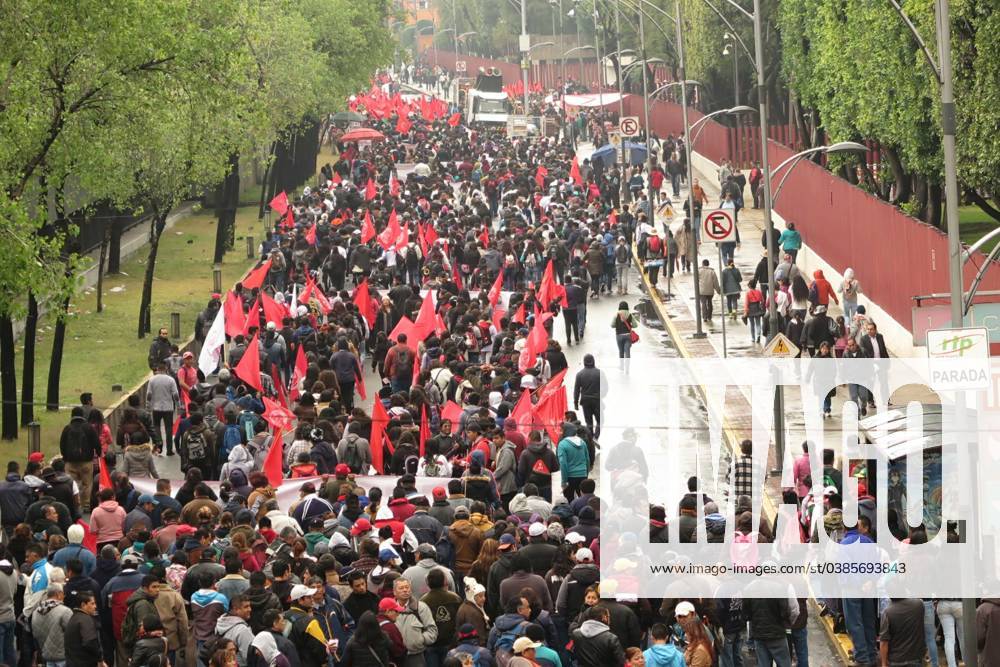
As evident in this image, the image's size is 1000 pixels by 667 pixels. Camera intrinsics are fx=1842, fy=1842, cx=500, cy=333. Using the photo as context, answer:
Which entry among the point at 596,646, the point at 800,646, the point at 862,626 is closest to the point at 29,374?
the point at 862,626

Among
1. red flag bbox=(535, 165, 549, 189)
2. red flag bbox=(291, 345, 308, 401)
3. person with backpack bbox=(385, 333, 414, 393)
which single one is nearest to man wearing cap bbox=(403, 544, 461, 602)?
person with backpack bbox=(385, 333, 414, 393)

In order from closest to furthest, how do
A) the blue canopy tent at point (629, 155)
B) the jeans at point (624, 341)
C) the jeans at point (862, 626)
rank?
the jeans at point (862, 626)
the jeans at point (624, 341)
the blue canopy tent at point (629, 155)

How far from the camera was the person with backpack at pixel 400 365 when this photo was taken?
26312 millimetres

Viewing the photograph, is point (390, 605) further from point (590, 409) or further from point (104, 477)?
point (590, 409)

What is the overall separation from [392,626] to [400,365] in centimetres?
1276

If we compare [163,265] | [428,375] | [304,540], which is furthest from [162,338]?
[163,265]

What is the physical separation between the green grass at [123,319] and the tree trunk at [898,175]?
1557 cm

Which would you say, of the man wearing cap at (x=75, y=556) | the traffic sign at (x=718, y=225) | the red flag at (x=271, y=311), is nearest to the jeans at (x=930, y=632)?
the man wearing cap at (x=75, y=556)

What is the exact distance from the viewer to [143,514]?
1742cm

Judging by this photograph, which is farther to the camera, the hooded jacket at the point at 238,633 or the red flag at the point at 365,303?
the red flag at the point at 365,303

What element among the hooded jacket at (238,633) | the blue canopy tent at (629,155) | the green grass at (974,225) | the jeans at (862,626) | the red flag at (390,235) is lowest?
the jeans at (862,626)

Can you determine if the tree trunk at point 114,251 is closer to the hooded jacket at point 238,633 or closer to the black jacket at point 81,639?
the black jacket at point 81,639

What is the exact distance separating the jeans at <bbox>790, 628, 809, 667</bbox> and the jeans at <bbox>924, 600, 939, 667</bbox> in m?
0.98

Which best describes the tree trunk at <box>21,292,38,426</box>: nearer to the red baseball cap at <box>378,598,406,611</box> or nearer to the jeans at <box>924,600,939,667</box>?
the red baseball cap at <box>378,598,406,611</box>
